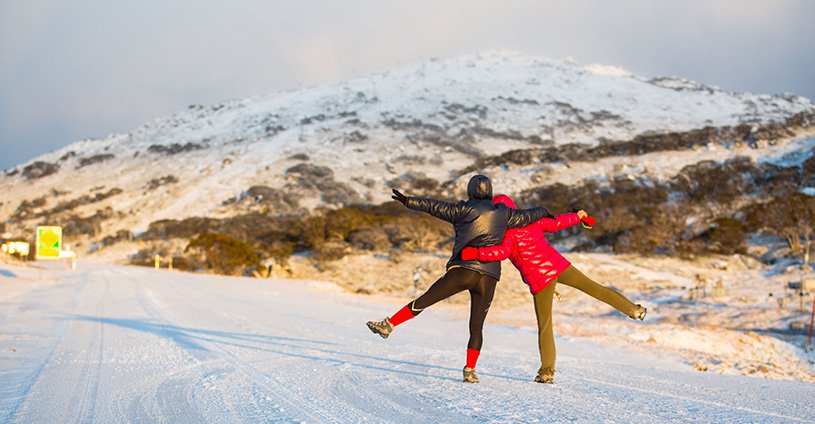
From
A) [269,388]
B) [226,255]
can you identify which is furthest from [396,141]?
[269,388]

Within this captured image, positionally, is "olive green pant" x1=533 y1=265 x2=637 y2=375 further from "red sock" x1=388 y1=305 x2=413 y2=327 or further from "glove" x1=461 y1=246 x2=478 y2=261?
"red sock" x1=388 y1=305 x2=413 y2=327

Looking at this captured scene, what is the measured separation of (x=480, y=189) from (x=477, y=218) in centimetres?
24

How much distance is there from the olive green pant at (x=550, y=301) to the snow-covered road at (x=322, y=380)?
240 millimetres

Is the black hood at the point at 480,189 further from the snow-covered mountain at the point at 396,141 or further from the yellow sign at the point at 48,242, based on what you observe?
the snow-covered mountain at the point at 396,141

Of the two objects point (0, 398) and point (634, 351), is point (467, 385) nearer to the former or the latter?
point (0, 398)

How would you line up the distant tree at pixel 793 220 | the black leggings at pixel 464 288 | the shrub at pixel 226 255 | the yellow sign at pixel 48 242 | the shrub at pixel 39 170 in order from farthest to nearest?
the shrub at pixel 39 170 < the shrub at pixel 226 255 < the distant tree at pixel 793 220 < the yellow sign at pixel 48 242 < the black leggings at pixel 464 288

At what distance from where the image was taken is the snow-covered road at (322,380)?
383 centimetres

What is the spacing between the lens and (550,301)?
16.4 ft

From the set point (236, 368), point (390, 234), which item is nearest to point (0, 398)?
point (236, 368)

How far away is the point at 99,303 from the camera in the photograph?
11.7 meters

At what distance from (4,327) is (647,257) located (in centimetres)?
2386

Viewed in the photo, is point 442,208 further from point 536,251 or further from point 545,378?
point 545,378

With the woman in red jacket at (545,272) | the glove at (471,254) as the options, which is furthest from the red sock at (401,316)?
the woman in red jacket at (545,272)

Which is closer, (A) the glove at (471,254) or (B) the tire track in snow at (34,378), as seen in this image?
(B) the tire track in snow at (34,378)
